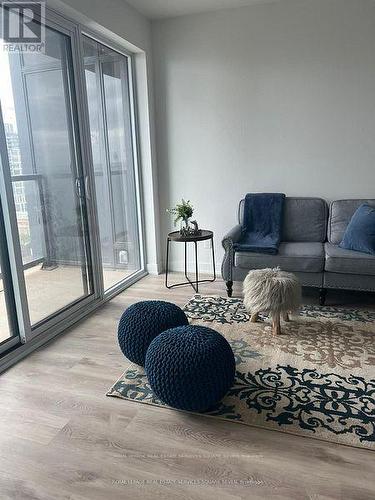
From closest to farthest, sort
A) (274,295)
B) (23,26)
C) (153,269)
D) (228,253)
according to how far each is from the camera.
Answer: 1. (23,26)
2. (274,295)
3. (228,253)
4. (153,269)

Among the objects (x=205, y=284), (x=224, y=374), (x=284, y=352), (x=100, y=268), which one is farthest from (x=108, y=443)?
(x=205, y=284)

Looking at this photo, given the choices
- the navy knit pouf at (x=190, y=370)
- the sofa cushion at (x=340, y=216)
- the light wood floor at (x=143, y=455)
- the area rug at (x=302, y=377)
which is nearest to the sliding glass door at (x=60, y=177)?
the light wood floor at (x=143, y=455)

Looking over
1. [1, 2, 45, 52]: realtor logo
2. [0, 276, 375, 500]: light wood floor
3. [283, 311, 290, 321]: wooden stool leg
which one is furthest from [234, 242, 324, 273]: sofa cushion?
[1, 2, 45, 52]: realtor logo

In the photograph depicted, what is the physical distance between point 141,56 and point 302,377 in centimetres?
340

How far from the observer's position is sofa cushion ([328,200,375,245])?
11.5 feet

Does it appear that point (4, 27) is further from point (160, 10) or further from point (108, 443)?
point (108, 443)

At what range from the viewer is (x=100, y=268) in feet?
11.1

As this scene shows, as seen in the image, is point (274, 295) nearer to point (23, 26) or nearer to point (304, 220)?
point (304, 220)

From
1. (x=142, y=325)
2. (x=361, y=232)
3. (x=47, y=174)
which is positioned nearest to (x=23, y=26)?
(x=47, y=174)

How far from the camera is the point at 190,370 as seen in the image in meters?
1.75

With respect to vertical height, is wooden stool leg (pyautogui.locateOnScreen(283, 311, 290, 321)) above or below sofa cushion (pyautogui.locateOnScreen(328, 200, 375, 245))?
below

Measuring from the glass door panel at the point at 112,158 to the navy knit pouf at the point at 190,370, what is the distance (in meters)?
1.96

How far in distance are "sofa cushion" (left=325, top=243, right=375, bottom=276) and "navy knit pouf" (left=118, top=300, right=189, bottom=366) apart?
1.50 meters

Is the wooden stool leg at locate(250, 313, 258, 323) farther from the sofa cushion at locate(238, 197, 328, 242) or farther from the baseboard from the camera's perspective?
the baseboard
